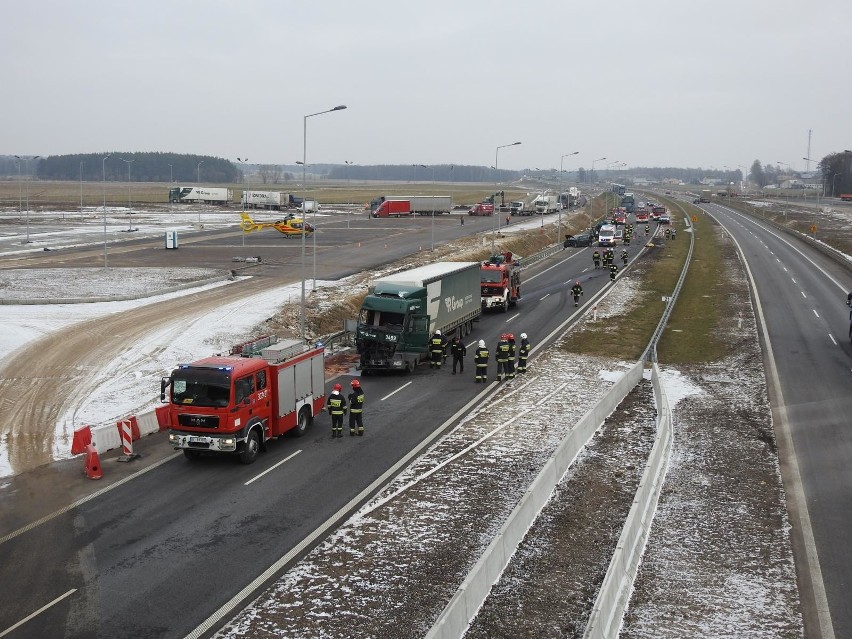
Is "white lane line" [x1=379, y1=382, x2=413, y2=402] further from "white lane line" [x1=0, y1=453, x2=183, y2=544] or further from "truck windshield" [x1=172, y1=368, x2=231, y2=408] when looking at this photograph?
"truck windshield" [x1=172, y1=368, x2=231, y2=408]

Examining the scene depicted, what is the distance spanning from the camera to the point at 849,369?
34.0 m

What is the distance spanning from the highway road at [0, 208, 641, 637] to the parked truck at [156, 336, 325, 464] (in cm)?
73

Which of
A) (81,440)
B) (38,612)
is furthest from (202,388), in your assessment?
(38,612)

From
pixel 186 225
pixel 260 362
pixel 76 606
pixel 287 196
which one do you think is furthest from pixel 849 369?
pixel 287 196

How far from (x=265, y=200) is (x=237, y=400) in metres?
118

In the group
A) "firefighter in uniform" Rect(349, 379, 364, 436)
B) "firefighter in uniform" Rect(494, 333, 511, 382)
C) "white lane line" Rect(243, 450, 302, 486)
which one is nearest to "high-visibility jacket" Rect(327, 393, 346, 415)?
"firefighter in uniform" Rect(349, 379, 364, 436)

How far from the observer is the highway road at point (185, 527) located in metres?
14.5

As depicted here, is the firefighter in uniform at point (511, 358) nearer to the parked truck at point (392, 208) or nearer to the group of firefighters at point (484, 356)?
the group of firefighters at point (484, 356)

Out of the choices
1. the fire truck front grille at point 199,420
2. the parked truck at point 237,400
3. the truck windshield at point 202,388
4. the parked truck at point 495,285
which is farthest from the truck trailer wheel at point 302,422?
the parked truck at point 495,285

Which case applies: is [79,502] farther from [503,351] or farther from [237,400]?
[503,351]

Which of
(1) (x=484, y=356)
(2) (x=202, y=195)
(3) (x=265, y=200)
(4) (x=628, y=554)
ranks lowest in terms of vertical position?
(4) (x=628, y=554)

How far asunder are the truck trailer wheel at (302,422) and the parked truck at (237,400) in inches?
5.3

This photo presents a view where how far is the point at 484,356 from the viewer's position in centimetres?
3136

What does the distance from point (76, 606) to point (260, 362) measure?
9.29 m
